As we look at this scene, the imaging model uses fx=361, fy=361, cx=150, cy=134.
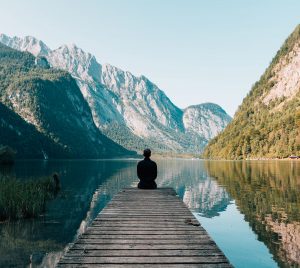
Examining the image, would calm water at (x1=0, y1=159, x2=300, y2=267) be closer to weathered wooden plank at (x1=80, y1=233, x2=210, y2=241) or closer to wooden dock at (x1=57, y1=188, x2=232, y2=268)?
wooden dock at (x1=57, y1=188, x2=232, y2=268)

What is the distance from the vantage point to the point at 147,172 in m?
27.0

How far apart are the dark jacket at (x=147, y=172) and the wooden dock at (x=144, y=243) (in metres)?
6.51

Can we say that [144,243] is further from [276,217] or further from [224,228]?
[276,217]

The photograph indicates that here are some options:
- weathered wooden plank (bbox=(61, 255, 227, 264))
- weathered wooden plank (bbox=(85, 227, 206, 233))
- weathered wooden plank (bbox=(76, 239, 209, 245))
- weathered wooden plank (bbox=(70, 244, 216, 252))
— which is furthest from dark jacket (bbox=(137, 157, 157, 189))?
weathered wooden plank (bbox=(61, 255, 227, 264))

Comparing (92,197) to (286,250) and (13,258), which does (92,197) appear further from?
(286,250)

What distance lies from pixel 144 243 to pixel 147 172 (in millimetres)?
14635

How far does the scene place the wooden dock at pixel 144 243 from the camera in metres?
10.4

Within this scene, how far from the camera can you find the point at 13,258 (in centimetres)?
1886

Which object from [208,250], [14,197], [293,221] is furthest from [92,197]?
[208,250]

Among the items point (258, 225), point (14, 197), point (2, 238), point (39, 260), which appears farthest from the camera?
point (14, 197)

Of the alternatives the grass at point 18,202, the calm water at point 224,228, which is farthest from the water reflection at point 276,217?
the grass at point 18,202

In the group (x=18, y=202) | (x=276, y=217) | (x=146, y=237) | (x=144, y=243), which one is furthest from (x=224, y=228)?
(x=144, y=243)

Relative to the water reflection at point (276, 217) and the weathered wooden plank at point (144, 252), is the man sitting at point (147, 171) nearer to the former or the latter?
the water reflection at point (276, 217)

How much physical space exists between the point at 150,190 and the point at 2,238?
11169 mm
